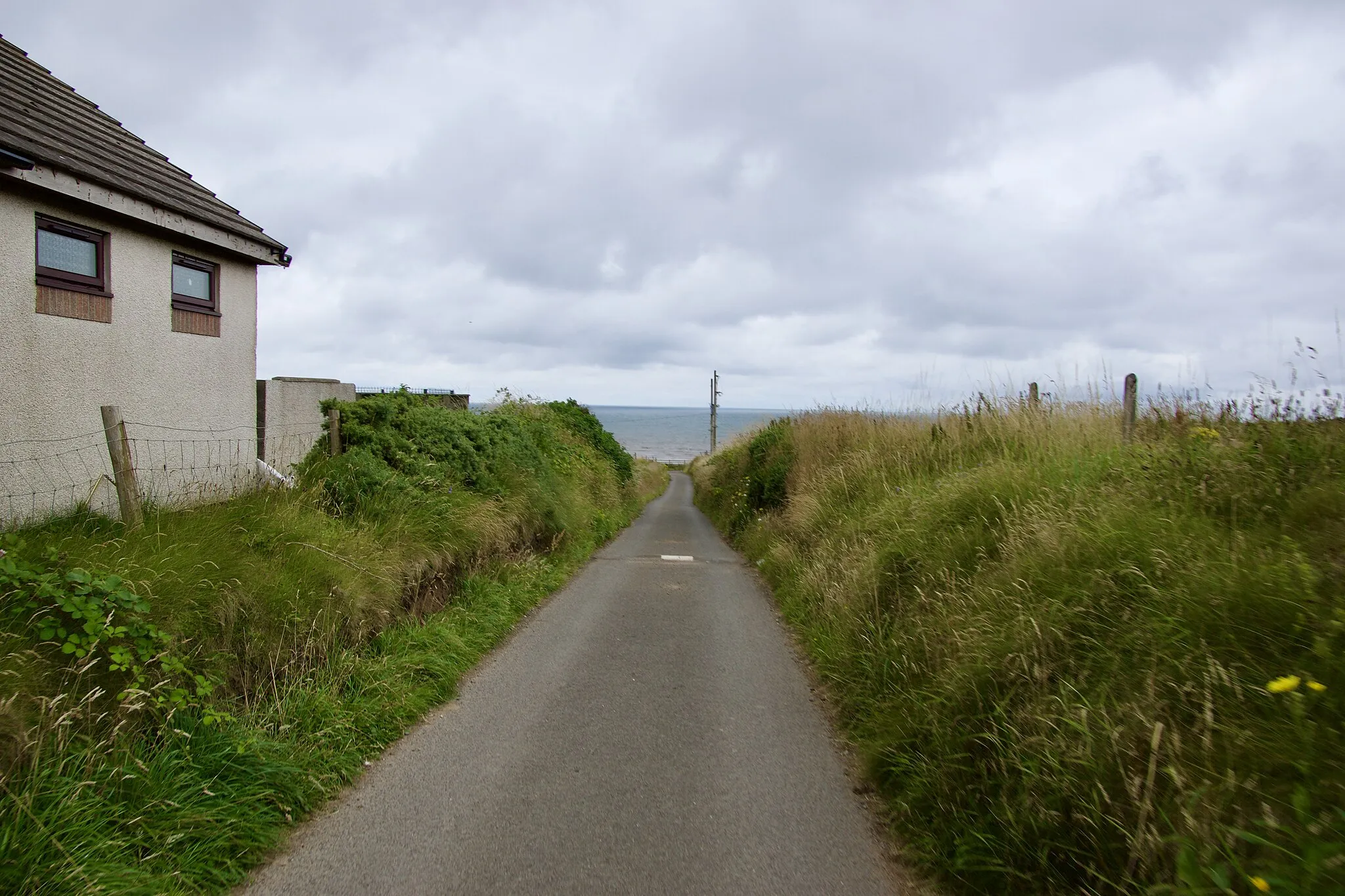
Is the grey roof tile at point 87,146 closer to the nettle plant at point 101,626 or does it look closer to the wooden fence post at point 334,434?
the wooden fence post at point 334,434

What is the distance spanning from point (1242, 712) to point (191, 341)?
10.7 m

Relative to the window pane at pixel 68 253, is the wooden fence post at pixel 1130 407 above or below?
below

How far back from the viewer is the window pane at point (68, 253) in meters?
7.41

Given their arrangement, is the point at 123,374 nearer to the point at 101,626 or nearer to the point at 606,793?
the point at 101,626

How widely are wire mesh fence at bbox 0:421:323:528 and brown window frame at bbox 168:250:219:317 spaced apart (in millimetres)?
1534

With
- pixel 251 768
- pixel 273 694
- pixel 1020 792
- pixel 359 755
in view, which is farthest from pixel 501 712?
pixel 1020 792

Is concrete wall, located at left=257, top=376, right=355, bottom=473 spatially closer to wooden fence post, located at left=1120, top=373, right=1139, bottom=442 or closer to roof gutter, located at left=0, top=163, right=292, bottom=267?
roof gutter, located at left=0, top=163, right=292, bottom=267

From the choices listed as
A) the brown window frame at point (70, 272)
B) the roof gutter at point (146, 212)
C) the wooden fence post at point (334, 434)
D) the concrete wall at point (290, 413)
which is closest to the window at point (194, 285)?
the roof gutter at point (146, 212)

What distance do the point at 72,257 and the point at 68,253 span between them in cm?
5

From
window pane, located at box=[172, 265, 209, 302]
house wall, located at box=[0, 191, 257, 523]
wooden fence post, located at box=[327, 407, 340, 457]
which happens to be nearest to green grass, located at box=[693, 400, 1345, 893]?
wooden fence post, located at box=[327, 407, 340, 457]

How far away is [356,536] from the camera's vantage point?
662 cm

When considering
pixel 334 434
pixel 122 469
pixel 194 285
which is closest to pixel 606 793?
pixel 122 469

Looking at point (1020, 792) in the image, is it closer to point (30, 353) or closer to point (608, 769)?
point (608, 769)

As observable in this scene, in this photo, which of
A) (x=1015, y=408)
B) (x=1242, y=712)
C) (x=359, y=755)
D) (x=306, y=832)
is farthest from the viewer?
(x=1015, y=408)
